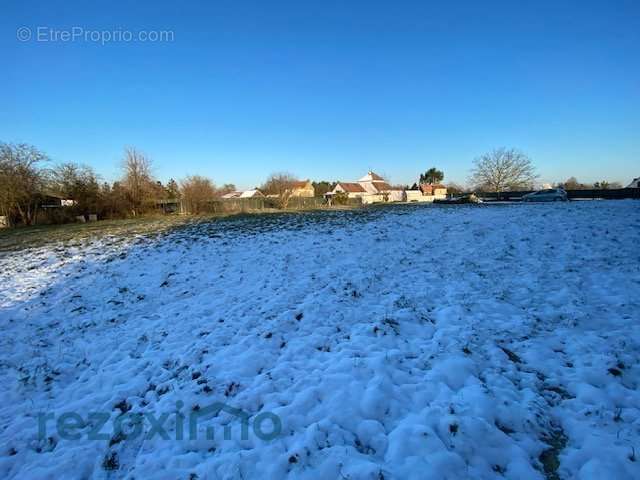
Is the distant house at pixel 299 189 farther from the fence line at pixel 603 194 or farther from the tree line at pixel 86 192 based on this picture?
the fence line at pixel 603 194

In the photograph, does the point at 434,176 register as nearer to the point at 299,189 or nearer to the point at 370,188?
the point at 370,188

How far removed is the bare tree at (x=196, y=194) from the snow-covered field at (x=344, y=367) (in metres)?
25.0

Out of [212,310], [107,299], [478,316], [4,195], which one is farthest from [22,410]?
[4,195]

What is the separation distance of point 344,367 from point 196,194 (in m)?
33.3

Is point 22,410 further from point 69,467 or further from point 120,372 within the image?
point 69,467

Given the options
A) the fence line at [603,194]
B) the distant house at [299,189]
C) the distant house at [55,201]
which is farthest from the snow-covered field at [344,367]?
the distant house at [299,189]

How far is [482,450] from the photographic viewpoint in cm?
282

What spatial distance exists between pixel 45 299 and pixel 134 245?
5.24 meters

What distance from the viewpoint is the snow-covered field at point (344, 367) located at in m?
2.92

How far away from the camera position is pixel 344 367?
4.18 metres

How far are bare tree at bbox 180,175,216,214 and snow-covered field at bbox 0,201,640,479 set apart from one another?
25.0 meters

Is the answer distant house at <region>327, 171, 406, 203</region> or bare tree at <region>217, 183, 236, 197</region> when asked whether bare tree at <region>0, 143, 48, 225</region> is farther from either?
distant house at <region>327, 171, 406, 203</region>

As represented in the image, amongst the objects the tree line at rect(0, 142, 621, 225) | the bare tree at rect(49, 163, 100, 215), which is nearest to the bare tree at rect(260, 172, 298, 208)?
the tree line at rect(0, 142, 621, 225)

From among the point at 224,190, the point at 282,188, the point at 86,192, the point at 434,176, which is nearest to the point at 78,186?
the point at 86,192
